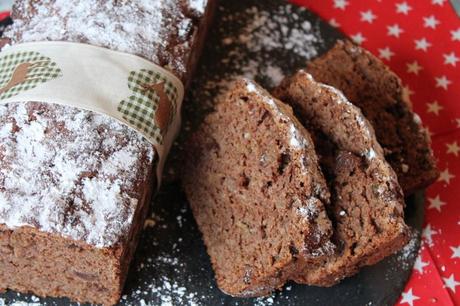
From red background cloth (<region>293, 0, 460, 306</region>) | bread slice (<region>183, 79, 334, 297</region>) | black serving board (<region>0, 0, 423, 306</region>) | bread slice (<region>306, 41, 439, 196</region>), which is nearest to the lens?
bread slice (<region>183, 79, 334, 297</region>)

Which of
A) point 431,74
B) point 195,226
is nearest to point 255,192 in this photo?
point 195,226

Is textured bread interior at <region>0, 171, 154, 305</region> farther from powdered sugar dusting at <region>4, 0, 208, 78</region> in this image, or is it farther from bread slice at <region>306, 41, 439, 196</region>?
bread slice at <region>306, 41, 439, 196</region>

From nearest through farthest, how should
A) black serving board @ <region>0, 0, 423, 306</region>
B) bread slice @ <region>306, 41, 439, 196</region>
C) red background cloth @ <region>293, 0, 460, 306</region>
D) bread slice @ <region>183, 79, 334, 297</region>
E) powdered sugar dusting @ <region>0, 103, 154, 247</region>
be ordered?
powdered sugar dusting @ <region>0, 103, 154, 247</region> → bread slice @ <region>183, 79, 334, 297</region> → black serving board @ <region>0, 0, 423, 306</region> → bread slice @ <region>306, 41, 439, 196</region> → red background cloth @ <region>293, 0, 460, 306</region>

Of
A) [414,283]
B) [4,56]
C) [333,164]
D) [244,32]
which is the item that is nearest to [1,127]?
[4,56]

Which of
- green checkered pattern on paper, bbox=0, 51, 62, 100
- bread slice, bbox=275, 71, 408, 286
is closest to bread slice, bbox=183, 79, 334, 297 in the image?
bread slice, bbox=275, 71, 408, 286

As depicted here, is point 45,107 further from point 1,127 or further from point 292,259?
point 292,259

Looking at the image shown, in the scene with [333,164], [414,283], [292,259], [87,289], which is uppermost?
[333,164]
